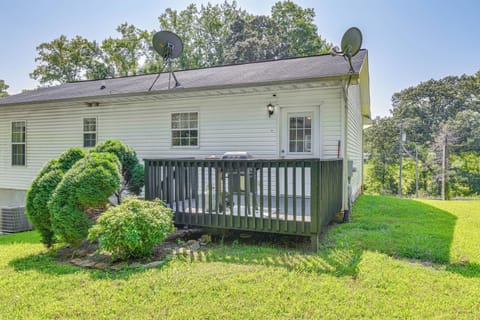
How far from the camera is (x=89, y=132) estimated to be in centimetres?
902

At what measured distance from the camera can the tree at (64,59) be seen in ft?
86.4

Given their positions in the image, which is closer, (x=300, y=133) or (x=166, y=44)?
(x=300, y=133)

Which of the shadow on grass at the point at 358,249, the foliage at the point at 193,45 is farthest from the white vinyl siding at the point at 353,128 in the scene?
the foliage at the point at 193,45

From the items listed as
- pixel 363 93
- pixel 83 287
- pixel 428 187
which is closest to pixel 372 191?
pixel 428 187

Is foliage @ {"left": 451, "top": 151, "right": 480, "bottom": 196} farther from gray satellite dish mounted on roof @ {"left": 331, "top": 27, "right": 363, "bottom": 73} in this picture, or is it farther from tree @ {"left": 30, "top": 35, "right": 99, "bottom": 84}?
tree @ {"left": 30, "top": 35, "right": 99, "bottom": 84}

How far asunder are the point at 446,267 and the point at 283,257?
1.93 meters

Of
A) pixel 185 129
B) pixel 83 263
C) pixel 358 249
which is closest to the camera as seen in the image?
pixel 83 263

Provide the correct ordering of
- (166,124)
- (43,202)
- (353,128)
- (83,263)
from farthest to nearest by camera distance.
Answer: (353,128)
(166,124)
(43,202)
(83,263)

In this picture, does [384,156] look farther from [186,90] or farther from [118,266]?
[118,266]

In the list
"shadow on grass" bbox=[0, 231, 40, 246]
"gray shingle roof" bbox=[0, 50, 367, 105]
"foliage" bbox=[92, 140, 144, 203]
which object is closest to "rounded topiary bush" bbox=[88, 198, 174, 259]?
"foliage" bbox=[92, 140, 144, 203]

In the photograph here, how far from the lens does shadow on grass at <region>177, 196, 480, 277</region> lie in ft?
12.0

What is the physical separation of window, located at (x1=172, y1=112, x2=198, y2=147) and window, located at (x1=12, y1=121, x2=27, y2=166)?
5.56 meters

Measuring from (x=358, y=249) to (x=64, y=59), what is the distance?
29.6 m

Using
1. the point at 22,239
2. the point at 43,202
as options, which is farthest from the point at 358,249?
the point at 22,239
